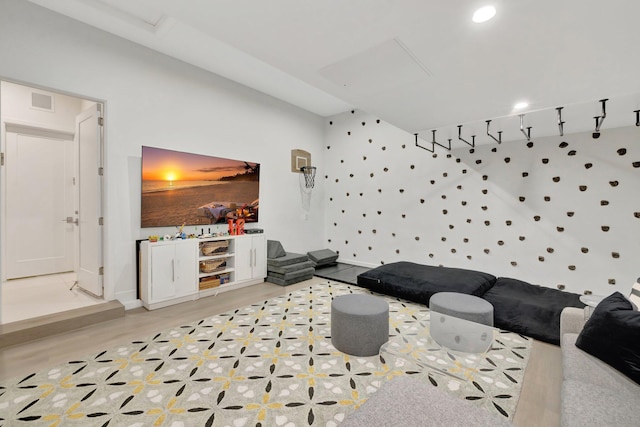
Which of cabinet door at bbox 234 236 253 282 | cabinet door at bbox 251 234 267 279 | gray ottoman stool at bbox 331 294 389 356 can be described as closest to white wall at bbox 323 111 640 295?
cabinet door at bbox 251 234 267 279

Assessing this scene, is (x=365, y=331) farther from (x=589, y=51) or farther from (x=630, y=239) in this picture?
(x=630, y=239)

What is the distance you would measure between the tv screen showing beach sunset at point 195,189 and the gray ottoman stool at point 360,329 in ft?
8.87

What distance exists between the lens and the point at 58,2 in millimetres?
2818

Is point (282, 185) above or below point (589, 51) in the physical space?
below

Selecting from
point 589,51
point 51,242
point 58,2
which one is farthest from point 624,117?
point 51,242

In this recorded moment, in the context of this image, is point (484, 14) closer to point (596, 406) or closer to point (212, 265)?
point (596, 406)

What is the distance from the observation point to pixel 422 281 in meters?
3.60

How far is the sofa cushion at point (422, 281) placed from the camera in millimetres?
3377

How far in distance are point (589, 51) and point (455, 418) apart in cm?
226

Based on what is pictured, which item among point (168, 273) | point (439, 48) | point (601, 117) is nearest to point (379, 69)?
point (439, 48)

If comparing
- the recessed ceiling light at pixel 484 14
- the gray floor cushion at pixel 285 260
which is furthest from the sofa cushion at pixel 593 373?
the gray floor cushion at pixel 285 260

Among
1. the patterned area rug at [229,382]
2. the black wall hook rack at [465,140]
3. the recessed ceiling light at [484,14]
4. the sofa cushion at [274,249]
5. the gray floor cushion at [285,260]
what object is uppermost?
the recessed ceiling light at [484,14]

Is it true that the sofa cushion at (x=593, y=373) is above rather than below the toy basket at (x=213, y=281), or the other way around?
above

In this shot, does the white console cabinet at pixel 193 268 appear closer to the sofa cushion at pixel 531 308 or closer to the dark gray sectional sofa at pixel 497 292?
the dark gray sectional sofa at pixel 497 292
